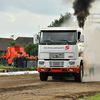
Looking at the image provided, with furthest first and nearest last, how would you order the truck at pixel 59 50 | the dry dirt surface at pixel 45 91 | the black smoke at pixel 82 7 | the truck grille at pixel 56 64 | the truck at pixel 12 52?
1. the truck at pixel 12 52
2. the black smoke at pixel 82 7
3. the truck grille at pixel 56 64
4. the truck at pixel 59 50
5. the dry dirt surface at pixel 45 91

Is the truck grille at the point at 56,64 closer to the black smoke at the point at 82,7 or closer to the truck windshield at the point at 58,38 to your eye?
the truck windshield at the point at 58,38

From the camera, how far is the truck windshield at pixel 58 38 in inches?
604

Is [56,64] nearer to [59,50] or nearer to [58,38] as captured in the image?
[59,50]

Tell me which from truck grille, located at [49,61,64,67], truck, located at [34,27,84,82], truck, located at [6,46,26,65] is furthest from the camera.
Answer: truck, located at [6,46,26,65]

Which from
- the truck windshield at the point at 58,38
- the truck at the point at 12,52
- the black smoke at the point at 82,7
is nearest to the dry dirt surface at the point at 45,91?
the truck windshield at the point at 58,38

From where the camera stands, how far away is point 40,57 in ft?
51.0

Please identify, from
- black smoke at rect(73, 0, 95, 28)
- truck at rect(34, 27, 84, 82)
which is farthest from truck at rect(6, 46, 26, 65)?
truck at rect(34, 27, 84, 82)

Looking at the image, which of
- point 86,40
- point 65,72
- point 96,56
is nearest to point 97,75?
point 96,56

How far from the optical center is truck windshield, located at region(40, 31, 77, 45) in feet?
50.3

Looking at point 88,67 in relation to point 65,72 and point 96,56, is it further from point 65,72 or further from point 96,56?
point 65,72

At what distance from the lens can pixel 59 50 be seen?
1539 cm

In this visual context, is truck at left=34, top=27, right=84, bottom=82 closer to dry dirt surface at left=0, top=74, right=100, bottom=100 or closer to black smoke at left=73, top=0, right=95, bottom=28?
dry dirt surface at left=0, top=74, right=100, bottom=100

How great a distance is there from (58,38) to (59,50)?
64cm

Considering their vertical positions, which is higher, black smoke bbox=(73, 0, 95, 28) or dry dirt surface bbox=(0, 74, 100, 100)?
black smoke bbox=(73, 0, 95, 28)
